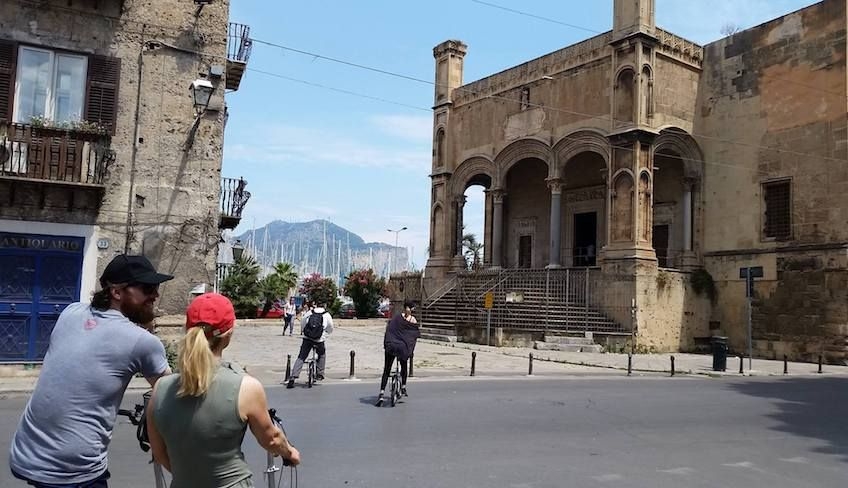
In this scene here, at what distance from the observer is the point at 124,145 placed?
44.6 feet

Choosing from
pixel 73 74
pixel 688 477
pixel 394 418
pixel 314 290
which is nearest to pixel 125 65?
pixel 73 74

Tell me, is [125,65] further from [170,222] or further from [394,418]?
[394,418]

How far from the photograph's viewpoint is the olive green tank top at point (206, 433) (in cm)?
272

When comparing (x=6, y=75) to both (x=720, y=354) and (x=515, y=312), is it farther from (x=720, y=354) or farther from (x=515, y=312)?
(x=515, y=312)

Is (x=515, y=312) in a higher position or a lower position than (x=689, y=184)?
lower

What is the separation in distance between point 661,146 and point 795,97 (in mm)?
4786

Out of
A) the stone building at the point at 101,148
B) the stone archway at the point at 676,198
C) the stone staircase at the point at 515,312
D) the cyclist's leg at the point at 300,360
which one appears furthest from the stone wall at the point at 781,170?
the stone building at the point at 101,148

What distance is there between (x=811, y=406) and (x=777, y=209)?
48.2 ft

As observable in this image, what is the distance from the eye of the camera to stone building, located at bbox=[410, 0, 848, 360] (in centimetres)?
2303

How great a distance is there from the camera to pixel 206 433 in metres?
2.72

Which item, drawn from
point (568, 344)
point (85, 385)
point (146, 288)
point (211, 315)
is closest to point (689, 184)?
point (568, 344)

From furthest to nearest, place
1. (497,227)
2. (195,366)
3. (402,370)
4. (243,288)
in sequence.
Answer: (243,288), (497,227), (402,370), (195,366)

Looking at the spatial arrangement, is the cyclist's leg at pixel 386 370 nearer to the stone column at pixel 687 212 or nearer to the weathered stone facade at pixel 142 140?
the weathered stone facade at pixel 142 140

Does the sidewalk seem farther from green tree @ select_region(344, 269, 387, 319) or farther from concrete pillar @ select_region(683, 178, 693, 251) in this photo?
green tree @ select_region(344, 269, 387, 319)
